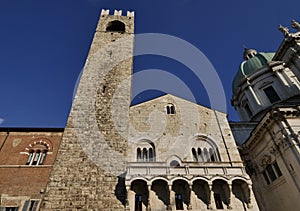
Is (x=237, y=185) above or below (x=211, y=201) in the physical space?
above

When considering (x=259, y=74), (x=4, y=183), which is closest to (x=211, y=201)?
(x=4, y=183)

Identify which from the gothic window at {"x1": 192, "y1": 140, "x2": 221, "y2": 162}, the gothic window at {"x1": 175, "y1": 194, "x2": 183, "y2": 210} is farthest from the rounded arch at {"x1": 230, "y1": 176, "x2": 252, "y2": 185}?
the gothic window at {"x1": 175, "y1": 194, "x2": 183, "y2": 210}

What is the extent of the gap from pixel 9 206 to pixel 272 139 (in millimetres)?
18558

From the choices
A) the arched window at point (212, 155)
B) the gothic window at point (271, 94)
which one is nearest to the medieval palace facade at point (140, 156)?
the arched window at point (212, 155)

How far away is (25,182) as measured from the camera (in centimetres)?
1155

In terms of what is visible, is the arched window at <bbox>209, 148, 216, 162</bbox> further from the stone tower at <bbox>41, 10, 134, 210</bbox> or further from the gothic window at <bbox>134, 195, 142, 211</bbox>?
the stone tower at <bbox>41, 10, 134, 210</bbox>

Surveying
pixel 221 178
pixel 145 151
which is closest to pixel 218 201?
pixel 221 178

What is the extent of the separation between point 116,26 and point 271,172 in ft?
79.4

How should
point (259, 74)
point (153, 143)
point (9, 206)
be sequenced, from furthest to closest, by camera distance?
point (259, 74) < point (153, 143) < point (9, 206)

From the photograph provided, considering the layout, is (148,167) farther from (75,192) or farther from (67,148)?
(67,148)

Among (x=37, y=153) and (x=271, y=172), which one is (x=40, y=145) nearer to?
(x=37, y=153)

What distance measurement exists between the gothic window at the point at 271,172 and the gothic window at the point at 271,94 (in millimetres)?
12625

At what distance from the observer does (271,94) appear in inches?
986

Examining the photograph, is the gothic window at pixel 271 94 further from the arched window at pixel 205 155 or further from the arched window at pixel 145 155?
the arched window at pixel 145 155
